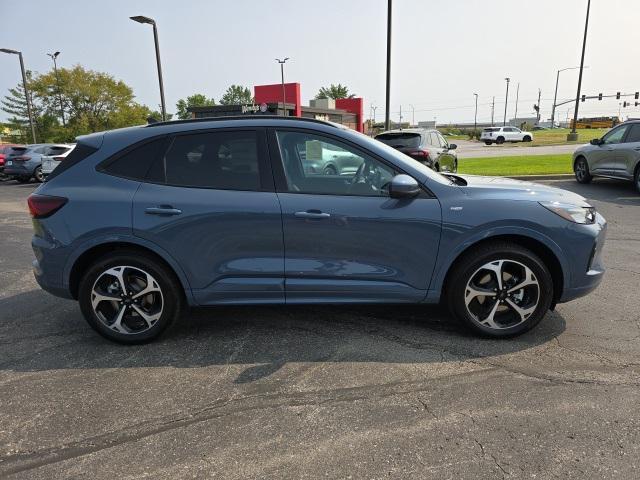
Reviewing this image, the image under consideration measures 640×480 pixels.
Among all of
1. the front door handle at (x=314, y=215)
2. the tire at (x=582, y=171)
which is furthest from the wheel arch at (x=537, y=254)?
the tire at (x=582, y=171)

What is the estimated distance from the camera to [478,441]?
258cm

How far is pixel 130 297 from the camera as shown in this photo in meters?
3.75

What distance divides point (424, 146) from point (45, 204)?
364 inches

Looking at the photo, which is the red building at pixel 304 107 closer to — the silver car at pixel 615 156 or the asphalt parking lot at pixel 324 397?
the silver car at pixel 615 156

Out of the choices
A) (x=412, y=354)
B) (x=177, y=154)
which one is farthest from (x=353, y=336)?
(x=177, y=154)

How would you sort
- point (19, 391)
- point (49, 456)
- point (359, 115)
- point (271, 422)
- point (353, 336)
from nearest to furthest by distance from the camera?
point (49, 456) → point (271, 422) → point (19, 391) → point (353, 336) → point (359, 115)

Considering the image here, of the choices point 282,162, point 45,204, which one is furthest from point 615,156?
point 45,204

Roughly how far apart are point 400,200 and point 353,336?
115 cm

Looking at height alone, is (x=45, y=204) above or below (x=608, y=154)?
above

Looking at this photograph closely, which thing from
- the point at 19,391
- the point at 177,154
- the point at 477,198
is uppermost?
the point at 177,154

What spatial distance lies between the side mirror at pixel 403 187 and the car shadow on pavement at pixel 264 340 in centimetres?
114

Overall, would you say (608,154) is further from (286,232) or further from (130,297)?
(130,297)

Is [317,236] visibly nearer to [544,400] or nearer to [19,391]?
[544,400]

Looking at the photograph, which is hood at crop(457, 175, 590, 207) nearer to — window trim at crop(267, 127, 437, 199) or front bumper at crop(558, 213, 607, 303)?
front bumper at crop(558, 213, 607, 303)
